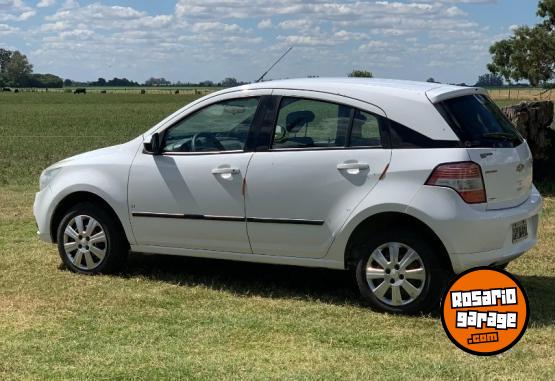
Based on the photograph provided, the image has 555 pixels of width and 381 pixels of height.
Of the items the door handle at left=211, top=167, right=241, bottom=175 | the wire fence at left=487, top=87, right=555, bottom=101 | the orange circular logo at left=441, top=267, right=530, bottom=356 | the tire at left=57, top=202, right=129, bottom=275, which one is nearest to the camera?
the orange circular logo at left=441, top=267, right=530, bottom=356

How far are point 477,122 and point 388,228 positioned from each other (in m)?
1.01

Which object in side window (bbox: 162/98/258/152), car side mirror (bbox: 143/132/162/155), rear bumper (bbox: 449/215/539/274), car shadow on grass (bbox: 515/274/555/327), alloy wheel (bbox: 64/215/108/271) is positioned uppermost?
side window (bbox: 162/98/258/152)

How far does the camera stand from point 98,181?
6609 mm

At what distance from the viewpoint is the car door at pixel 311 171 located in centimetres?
557

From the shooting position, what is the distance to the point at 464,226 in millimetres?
5215

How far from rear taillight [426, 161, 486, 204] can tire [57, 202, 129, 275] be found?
9.59ft

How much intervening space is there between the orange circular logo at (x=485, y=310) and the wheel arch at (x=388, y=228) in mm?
1837

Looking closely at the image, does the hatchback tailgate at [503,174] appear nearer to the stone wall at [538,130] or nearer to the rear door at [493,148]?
the rear door at [493,148]

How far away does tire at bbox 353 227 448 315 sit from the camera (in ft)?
17.7

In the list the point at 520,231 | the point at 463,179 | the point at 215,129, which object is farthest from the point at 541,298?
the point at 215,129

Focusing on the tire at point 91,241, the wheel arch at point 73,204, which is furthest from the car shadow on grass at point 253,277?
the wheel arch at point 73,204

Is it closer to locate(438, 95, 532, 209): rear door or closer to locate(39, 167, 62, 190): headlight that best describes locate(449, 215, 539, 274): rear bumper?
locate(438, 95, 532, 209): rear door

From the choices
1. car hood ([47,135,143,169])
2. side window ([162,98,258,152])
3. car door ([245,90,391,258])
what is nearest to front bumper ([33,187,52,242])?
car hood ([47,135,143,169])

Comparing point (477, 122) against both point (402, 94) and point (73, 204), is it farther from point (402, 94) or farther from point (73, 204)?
point (73, 204)
